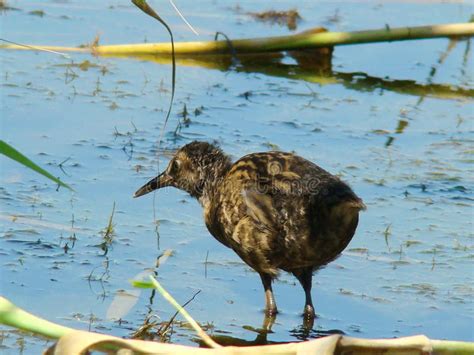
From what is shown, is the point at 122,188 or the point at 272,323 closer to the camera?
the point at 272,323

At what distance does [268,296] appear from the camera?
6.22 meters

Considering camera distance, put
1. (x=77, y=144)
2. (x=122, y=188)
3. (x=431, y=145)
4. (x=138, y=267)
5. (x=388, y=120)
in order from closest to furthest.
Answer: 1. (x=138, y=267)
2. (x=122, y=188)
3. (x=77, y=144)
4. (x=431, y=145)
5. (x=388, y=120)

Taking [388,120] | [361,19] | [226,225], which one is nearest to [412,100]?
[388,120]

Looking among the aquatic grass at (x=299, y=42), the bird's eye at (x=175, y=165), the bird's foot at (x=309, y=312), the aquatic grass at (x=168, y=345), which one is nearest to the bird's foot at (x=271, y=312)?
the bird's foot at (x=309, y=312)

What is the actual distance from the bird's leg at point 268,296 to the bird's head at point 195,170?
0.81 m

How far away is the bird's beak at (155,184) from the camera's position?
7.12m

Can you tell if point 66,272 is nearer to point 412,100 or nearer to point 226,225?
point 226,225

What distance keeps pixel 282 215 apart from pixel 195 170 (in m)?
1.16

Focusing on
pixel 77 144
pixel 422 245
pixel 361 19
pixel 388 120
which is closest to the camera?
pixel 422 245

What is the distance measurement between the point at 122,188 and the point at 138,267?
1.36m

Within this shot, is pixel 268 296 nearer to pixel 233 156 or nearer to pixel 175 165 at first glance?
pixel 175 165

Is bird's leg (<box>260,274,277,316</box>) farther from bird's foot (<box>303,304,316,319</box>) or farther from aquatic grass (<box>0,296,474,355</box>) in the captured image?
aquatic grass (<box>0,296,474,355</box>)

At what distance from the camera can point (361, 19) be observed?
41.9 ft

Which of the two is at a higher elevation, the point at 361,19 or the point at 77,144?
the point at 361,19
